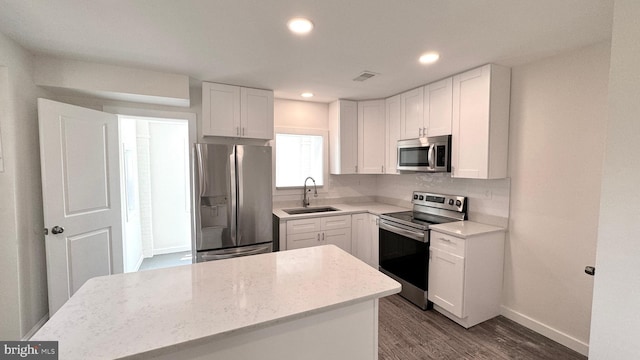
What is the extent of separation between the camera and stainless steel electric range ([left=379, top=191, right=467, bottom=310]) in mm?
2717

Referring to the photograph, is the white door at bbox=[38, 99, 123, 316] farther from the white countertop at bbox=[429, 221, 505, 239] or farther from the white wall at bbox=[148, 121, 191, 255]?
the white countertop at bbox=[429, 221, 505, 239]

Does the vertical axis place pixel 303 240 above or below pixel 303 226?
below

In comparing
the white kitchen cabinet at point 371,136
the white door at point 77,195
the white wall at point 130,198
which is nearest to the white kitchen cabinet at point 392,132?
the white kitchen cabinet at point 371,136

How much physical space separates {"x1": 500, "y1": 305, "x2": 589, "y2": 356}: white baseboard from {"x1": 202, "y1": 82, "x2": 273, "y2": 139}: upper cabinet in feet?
10.4

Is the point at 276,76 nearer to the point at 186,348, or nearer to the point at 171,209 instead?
the point at 186,348

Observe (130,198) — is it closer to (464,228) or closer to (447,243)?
(447,243)

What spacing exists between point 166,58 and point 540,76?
3275mm

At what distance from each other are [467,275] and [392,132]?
1957 mm

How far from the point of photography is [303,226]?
3242 millimetres

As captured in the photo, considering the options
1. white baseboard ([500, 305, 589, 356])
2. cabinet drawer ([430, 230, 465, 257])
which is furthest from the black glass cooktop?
white baseboard ([500, 305, 589, 356])

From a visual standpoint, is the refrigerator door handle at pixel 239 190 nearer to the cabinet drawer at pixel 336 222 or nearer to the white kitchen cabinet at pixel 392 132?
the cabinet drawer at pixel 336 222

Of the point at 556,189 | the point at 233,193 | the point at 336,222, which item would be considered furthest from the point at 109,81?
the point at 556,189

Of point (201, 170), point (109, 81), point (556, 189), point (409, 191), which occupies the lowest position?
point (409, 191)

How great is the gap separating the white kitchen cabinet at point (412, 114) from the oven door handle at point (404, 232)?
3.69ft
